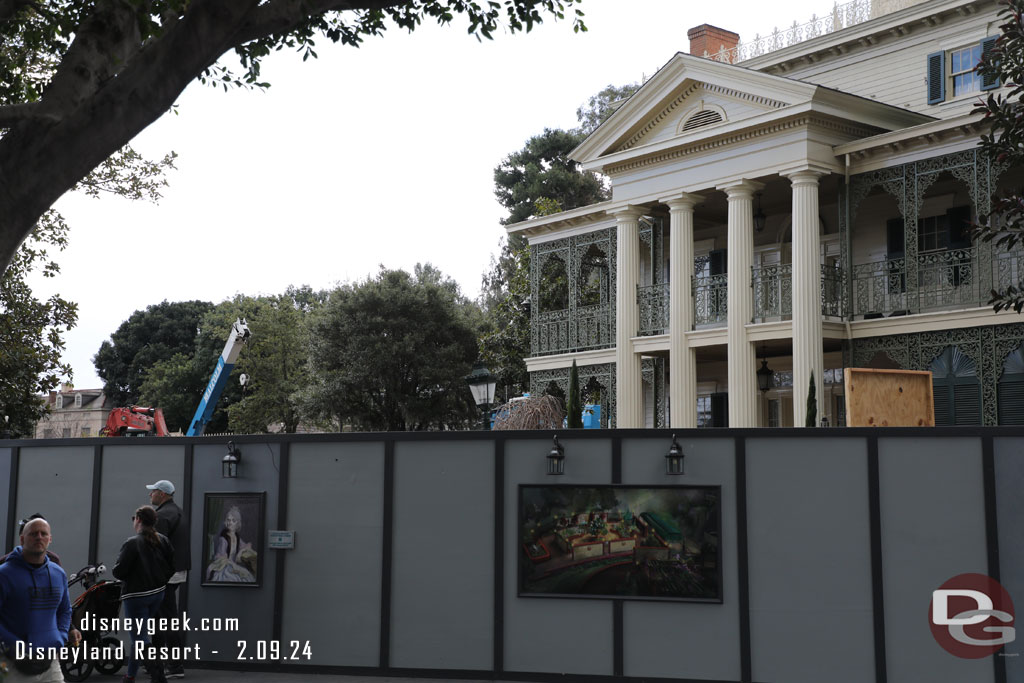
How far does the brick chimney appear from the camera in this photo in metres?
28.0

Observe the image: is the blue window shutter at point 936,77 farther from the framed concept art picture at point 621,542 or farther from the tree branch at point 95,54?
the tree branch at point 95,54

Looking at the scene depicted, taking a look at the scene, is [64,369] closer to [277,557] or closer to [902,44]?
[277,557]

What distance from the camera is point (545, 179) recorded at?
51188 millimetres

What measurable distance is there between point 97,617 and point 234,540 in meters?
1.63

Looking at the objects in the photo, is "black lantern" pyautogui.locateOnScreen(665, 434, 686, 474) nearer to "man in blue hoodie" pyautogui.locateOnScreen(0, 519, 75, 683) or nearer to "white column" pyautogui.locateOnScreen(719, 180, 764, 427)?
"man in blue hoodie" pyautogui.locateOnScreen(0, 519, 75, 683)

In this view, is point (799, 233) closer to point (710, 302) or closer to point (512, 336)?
point (710, 302)

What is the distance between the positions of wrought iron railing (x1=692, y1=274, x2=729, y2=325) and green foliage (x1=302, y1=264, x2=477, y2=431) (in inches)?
896

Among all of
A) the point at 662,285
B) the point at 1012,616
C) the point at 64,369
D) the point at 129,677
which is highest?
the point at 662,285

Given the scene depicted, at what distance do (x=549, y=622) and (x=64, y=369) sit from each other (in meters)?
13.9

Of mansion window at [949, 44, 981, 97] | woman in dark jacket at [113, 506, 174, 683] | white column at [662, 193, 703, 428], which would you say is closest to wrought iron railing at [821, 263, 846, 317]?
white column at [662, 193, 703, 428]

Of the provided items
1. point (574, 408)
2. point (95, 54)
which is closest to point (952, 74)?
point (574, 408)

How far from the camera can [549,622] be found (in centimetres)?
1084

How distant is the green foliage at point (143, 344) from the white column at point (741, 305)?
2310 inches

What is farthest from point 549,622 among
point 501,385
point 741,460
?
point 501,385
